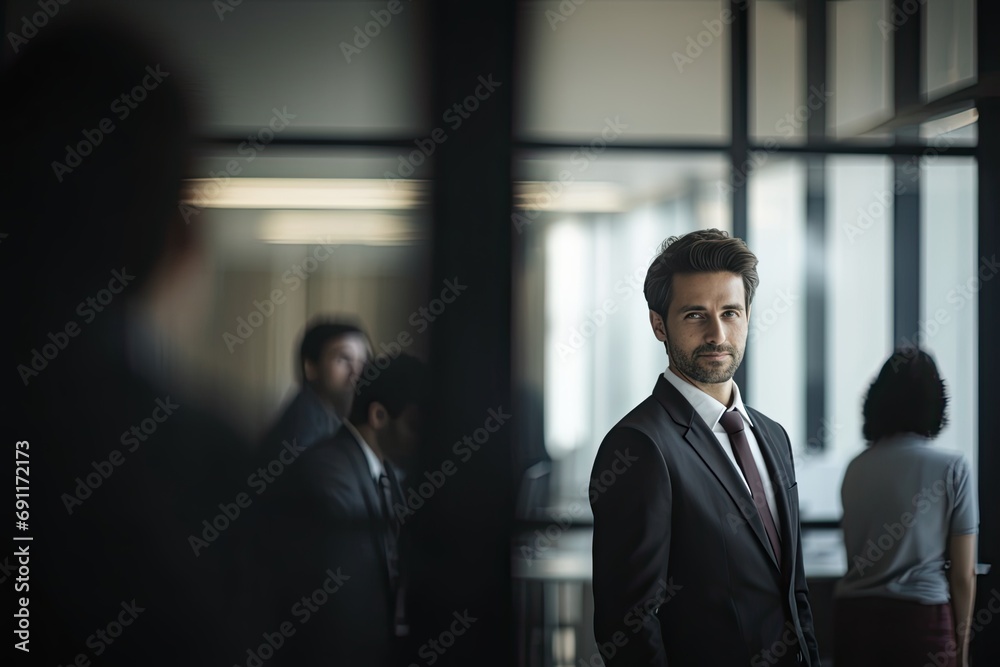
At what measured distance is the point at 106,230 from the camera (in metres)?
2.66

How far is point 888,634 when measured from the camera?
2.75 meters

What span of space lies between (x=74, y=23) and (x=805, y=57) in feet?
6.74

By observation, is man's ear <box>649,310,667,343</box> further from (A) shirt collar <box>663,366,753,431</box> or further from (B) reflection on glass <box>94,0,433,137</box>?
(B) reflection on glass <box>94,0,433,137</box>

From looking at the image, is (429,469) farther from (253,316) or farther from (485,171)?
(485,171)

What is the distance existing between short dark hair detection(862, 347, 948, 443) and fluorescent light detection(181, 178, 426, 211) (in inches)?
56.4

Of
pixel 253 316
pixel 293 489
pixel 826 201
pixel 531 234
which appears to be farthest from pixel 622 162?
pixel 293 489

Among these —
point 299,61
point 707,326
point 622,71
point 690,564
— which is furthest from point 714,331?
point 299,61

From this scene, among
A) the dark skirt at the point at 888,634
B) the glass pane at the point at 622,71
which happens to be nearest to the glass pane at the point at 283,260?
the glass pane at the point at 622,71

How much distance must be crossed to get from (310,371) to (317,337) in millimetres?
96

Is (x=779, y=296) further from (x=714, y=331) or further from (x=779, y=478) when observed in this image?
(x=779, y=478)

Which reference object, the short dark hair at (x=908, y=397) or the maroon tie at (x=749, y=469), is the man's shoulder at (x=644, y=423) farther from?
the short dark hair at (x=908, y=397)

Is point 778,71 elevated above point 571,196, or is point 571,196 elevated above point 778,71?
point 778,71

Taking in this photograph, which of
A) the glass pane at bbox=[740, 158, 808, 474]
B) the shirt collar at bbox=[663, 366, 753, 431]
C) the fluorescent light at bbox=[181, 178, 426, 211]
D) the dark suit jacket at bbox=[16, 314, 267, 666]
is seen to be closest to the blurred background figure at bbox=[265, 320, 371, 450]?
the dark suit jacket at bbox=[16, 314, 267, 666]

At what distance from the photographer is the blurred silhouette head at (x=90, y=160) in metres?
2.64
